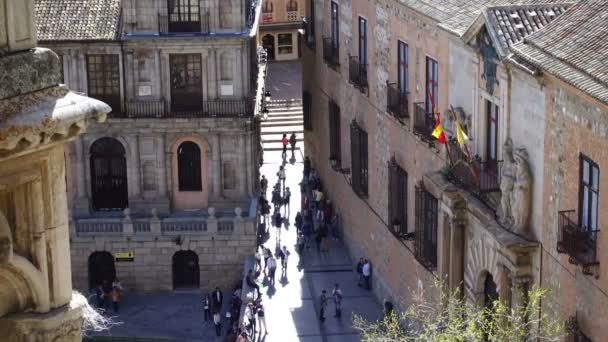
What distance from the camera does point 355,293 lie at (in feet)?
172

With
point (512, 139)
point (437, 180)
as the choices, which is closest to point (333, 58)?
point (437, 180)

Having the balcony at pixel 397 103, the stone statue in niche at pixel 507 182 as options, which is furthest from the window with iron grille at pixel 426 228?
the stone statue in niche at pixel 507 182

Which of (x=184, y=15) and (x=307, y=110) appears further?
(x=307, y=110)

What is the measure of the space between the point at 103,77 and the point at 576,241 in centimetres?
3139

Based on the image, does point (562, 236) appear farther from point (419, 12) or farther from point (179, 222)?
point (179, 222)

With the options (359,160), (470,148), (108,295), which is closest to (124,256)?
(108,295)

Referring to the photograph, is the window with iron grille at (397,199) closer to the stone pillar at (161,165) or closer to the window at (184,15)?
the window at (184,15)

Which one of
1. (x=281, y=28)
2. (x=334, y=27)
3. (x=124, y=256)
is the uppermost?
(x=334, y=27)

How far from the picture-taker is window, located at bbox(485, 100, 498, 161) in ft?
117

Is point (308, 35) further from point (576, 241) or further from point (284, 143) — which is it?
point (576, 241)

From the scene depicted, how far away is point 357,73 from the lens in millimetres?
52562

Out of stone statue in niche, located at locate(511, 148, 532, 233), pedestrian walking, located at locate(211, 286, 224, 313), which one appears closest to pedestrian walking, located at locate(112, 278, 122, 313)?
pedestrian walking, located at locate(211, 286, 224, 313)

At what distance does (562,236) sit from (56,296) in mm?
19031

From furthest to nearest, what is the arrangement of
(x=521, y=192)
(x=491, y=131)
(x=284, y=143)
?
(x=284, y=143) < (x=491, y=131) < (x=521, y=192)
